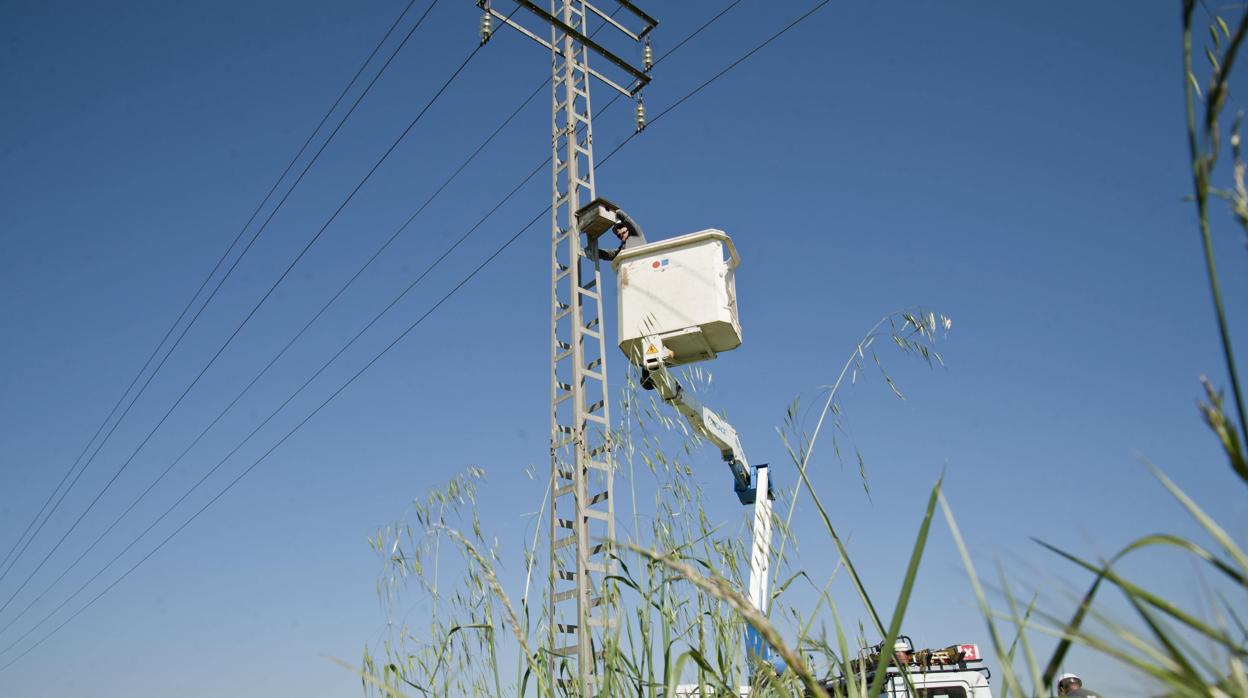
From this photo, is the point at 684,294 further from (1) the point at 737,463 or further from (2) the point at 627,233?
(1) the point at 737,463

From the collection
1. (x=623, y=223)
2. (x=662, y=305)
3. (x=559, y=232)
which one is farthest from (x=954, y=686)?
(x=559, y=232)

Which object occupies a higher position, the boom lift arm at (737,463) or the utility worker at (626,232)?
the utility worker at (626,232)

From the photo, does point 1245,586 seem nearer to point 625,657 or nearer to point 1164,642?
point 1164,642

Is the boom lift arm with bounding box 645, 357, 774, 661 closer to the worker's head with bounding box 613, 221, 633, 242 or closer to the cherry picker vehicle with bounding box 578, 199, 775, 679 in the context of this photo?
the cherry picker vehicle with bounding box 578, 199, 775, 679

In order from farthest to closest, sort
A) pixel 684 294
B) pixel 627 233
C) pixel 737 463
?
pixel 737 463 → pixel 627 233 → pixel 684 294

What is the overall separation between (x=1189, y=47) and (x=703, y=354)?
686 cm

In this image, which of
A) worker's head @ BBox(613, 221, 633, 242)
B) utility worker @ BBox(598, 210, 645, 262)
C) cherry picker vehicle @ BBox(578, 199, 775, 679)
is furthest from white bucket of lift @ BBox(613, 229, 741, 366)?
worker's head @ BBox(613, 221, 633, 242)

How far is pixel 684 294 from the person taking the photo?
7352mm

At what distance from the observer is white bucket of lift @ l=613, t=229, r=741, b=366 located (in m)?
7.18

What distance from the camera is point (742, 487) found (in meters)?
10.4

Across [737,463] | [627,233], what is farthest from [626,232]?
[737,463]

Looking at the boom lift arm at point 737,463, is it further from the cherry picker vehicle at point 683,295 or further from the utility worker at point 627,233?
the utility worker at point 627,233

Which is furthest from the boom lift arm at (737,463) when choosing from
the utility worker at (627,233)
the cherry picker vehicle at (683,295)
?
the utility worker at (627,233)

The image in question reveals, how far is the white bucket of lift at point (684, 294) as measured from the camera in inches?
283
